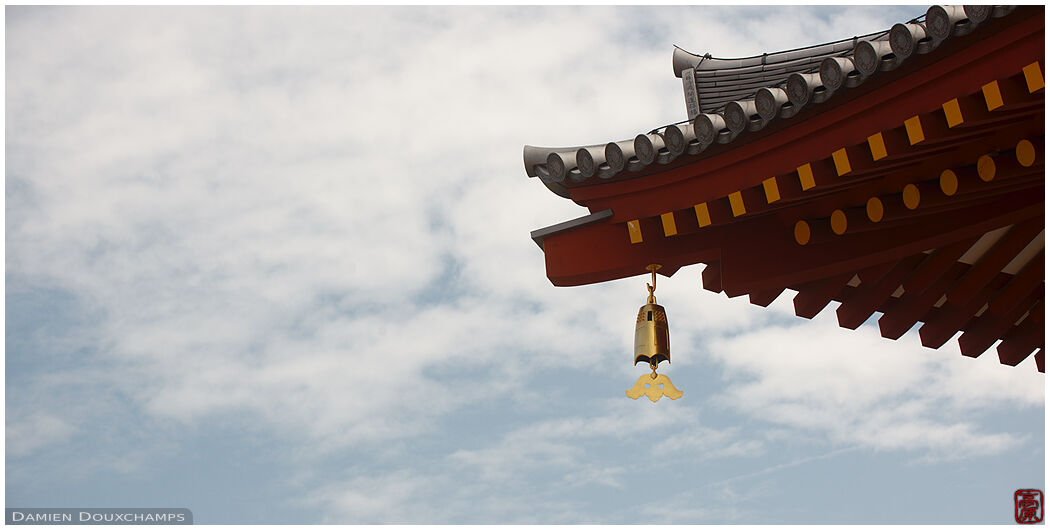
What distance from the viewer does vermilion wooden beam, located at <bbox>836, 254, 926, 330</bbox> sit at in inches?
223

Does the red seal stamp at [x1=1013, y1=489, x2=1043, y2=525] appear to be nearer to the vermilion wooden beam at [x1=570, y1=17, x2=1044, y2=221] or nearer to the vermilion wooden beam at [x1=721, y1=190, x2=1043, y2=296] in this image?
the vermilion wooden beam at [x1=721, y1=190, x2=1043, y2=296]

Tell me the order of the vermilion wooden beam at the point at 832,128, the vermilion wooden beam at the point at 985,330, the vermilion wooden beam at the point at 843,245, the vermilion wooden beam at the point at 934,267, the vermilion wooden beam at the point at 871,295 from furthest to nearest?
the vermilion wooden beam at the point at 985,330 → the vermilion wooden beam at the point at 871,295 → the vermilion wooden beam at the point at 934,267 → the vermilion wooden beam at the point at 843,245 → the vermilion wooden beam at the point at 832,128

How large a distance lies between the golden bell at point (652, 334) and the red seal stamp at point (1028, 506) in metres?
1.85

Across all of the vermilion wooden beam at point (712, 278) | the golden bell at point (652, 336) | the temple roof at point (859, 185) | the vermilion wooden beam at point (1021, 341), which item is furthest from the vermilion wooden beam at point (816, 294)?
the vermilion wooden beam at point (1021, 341)

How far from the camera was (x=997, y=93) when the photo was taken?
4.18m

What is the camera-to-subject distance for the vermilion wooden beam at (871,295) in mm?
5668

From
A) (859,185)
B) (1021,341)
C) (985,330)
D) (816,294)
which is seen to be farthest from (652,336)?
(1021,341)

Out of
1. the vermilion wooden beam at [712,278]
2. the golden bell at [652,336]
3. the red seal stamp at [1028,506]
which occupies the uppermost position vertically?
the vermilion wooden beam at [712,278]

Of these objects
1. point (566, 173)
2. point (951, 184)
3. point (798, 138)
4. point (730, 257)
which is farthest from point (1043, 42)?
point (566, 173)

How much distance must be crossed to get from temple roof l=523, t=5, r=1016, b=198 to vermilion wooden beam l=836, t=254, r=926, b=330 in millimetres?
1160

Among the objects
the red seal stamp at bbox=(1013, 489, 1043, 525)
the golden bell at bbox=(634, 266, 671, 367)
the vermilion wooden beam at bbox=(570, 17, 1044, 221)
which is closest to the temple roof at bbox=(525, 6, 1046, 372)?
the vermilion wooden beam at bbox=(570, 17, 1044, 221)

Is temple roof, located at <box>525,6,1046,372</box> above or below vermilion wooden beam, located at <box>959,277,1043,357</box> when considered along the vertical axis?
above

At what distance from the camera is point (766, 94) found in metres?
4.84

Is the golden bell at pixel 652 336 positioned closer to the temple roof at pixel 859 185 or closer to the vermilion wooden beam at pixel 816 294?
the temple roof at pixel 859 185
